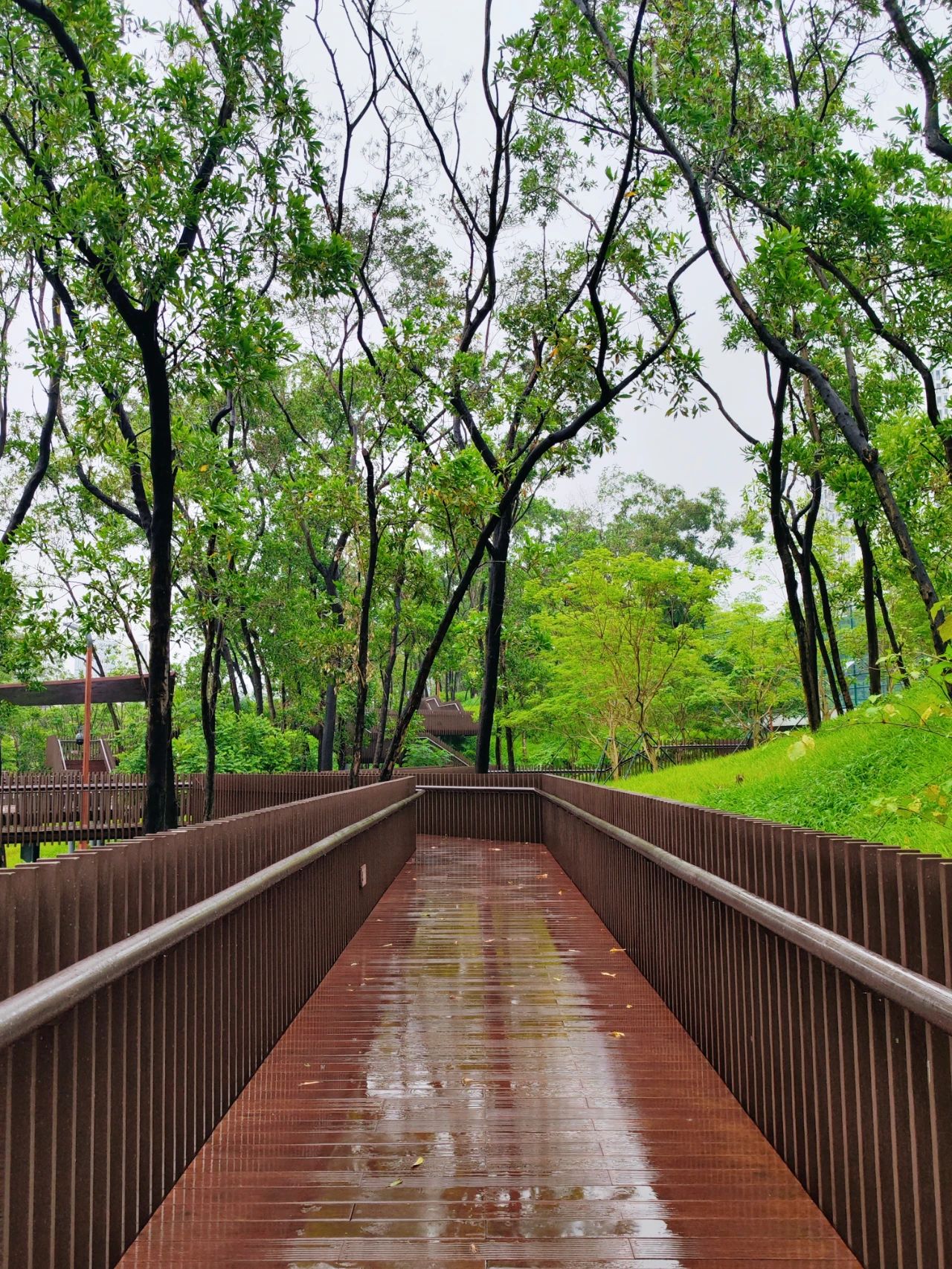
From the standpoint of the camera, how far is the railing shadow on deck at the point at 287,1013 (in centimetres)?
252

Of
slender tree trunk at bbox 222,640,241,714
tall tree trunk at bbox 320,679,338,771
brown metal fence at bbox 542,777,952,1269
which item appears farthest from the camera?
slender tree trunk at bbox 222,640,241,714

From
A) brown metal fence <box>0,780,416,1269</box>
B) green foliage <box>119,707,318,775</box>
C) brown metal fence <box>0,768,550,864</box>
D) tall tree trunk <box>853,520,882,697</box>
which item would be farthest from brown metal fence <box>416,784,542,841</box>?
brown metal fence <box>0,780,416,1269</box>

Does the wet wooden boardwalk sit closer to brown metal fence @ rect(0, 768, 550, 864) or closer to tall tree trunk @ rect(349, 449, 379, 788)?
tall tree trunk @ rect(349, 449, 379, 788)

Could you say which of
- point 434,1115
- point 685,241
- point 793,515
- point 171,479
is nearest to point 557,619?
point 793,515

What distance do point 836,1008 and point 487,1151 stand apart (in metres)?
1.49

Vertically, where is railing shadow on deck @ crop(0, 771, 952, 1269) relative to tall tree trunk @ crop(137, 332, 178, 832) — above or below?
below

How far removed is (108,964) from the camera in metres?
2.75

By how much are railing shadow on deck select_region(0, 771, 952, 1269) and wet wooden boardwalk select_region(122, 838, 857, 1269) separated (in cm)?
15

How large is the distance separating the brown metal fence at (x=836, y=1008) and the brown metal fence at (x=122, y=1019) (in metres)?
2.04

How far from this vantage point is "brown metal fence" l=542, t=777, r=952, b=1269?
8.43ft

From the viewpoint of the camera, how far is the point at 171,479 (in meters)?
9.98

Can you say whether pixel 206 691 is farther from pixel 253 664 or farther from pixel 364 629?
pixel 253 664

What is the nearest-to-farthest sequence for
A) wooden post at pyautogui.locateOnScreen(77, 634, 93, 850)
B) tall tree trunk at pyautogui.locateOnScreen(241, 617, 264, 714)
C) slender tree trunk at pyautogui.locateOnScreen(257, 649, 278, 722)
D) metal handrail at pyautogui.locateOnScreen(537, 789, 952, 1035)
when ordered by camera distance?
metal handrail at pyautogui.locateOnScreen(537, 789, 952, 1035) → wooden post at pyautogui.locateOnScreen(77, 634, 93, 850) → tall tree trunk at pyautogui.locateOnScreen(241, 617, 264, 714) → slender tree trunk at pyautogui.locateOnScreen(257, 649, 278, 722)

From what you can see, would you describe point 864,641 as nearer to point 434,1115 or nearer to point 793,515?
point 793,515
